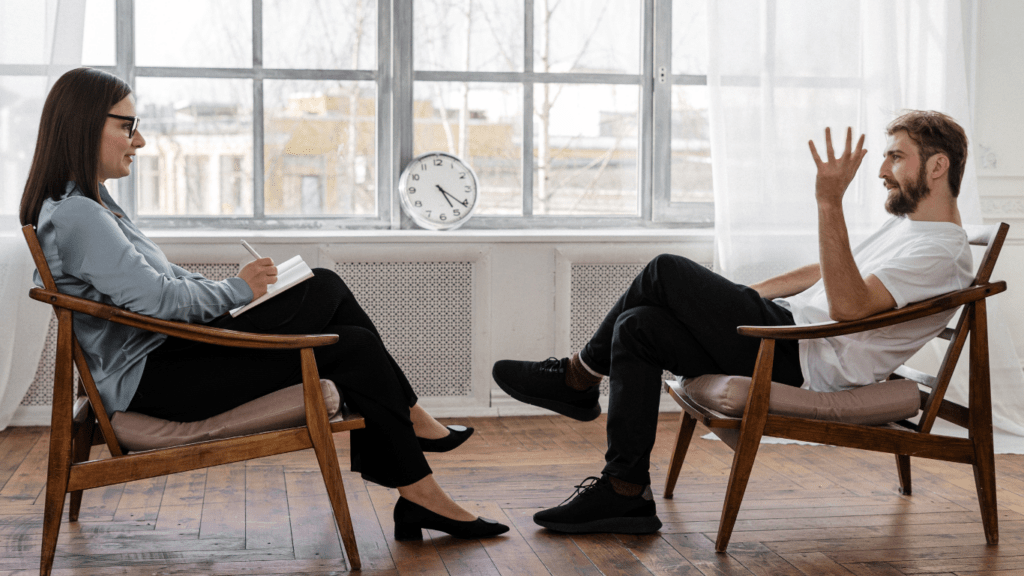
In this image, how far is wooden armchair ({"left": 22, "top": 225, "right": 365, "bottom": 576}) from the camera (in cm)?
185

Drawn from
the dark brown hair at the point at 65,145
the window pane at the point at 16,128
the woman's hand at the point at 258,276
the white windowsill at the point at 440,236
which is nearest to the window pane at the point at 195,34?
the window pane at the point at 16,128

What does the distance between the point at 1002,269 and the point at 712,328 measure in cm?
217

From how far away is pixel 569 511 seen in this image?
2248 millimetres

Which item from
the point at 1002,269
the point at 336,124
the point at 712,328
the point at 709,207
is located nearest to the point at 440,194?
the point at 336,124

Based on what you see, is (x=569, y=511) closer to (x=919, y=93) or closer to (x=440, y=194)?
(x=440, y=194)

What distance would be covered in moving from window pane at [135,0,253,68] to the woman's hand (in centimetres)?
193

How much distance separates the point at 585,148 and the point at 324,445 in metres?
2.35

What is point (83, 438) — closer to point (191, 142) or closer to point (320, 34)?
point (191, 142)

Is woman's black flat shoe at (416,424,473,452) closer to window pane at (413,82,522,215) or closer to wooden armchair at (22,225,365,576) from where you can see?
wooden armchair at (22,225,365,576)

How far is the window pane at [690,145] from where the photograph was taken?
156 inches

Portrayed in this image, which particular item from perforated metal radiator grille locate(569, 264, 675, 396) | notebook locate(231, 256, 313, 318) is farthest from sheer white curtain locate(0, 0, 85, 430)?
perforated metal radiator grille locate(569, 264, 675, 396)

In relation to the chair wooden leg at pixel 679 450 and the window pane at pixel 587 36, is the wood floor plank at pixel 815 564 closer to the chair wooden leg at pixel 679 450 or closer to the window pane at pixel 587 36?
the chair wooden leg at pixel 679 450

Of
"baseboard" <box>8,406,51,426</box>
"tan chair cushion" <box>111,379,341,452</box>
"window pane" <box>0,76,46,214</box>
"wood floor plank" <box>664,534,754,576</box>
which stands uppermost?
"window pane" <box>0,76,46,214</box>

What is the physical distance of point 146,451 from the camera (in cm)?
193
